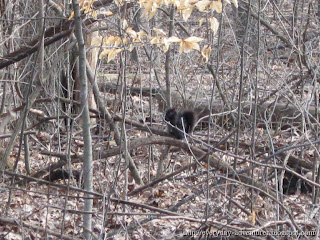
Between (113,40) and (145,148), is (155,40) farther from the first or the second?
(145,148)

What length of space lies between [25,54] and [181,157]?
2973 mm

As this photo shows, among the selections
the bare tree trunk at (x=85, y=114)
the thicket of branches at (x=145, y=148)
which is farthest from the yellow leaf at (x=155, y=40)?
the bare tree trunk at (x=85, y=114)

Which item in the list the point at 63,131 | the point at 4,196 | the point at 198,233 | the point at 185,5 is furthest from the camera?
the point at 63,131

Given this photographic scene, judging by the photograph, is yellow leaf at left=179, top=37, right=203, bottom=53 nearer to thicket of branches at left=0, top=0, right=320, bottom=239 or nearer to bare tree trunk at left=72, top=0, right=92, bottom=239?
thicket of branches at left=0, top=0, right=320, bottom=239

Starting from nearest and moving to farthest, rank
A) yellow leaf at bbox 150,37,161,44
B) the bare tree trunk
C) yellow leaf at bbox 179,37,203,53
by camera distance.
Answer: yellow leaf at bbox 179,37,203,53, the bare tree trunk, yellow leaf at bbox 150,37,161,44

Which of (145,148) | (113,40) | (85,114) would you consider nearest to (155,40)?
(113,40)

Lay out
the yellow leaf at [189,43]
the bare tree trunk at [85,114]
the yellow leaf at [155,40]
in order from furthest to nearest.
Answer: the yellow leaf at [155,40] → the bare tree trunk at [85,114] → the yellow leaf at [189,43]

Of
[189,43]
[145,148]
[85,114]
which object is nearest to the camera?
[189,43]

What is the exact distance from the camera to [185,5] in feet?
14.3

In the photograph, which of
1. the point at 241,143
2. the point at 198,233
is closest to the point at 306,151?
the point at 241,143

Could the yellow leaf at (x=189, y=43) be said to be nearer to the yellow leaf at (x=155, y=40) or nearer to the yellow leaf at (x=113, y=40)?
the yellow leaf at (x=155, y=40)

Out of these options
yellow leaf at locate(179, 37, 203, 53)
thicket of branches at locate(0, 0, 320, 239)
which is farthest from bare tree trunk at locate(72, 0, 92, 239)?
yellow leaf at locate(179, 37, 203, 53)

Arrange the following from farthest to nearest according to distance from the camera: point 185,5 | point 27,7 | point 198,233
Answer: point 27,7 → point 198,233 → point 185,5

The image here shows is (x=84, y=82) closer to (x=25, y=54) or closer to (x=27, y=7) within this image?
(x=25, y=54)
